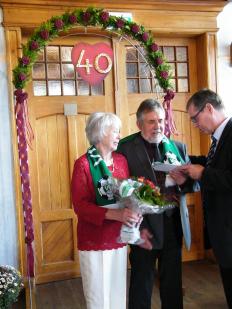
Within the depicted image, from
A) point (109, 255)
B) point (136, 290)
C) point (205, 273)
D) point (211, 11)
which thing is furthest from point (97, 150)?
point (211, 11)

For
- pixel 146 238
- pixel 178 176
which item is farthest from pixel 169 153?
pixel 146 238

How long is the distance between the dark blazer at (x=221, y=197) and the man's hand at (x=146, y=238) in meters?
0.33

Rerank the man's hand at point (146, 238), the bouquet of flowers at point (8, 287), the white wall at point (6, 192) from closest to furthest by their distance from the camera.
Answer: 1. the man's hand at point (146, 238)
2. the bouquet of flowers at point (8, 287)
3. the white wall at point (6, 192)

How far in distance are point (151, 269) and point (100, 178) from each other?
2.18 feet

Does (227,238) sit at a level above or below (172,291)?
above

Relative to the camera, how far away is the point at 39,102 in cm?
339

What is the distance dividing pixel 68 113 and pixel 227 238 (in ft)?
Answer: 6.59

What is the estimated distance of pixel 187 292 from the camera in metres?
3.08

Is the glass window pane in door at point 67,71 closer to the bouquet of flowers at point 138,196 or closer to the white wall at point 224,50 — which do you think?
the white wall at point 224,50

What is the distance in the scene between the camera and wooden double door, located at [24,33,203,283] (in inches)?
134

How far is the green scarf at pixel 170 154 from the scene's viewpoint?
216cm

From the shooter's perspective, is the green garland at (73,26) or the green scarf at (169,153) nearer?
the green scarf at (169,153)

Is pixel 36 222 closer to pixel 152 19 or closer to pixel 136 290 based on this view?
pixel 136 290

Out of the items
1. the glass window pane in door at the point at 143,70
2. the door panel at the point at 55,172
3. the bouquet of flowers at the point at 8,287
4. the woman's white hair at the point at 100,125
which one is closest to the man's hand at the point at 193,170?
the woman's white hair at the point at 100,125
